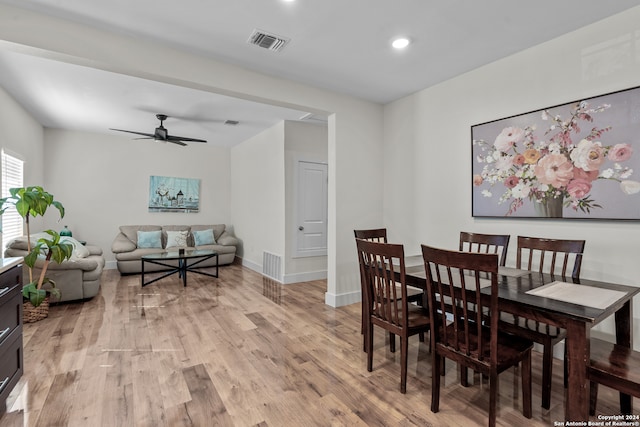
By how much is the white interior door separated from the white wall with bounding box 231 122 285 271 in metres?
0.31

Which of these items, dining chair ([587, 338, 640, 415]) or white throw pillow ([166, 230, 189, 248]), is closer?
dining chair ([587, 338, 640, 415])

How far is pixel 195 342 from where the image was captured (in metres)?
2.86

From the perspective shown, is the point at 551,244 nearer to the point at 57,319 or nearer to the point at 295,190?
the point at 295,190

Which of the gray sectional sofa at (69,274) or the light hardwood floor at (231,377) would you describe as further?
the gray sectional sofa at (69,274)

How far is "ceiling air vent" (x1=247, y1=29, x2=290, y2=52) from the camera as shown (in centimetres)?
260

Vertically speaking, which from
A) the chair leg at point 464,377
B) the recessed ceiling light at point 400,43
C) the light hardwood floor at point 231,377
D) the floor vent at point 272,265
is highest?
the recessed ceiling light at point 400,43

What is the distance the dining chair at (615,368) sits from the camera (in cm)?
139

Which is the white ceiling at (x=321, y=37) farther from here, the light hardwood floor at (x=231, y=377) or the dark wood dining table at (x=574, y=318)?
the light hardwood floor at (x=231, y=377)

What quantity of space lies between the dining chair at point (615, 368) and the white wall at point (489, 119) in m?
0.92

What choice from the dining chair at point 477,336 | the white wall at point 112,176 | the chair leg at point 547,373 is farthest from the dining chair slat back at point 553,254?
the white wall at point 112,176

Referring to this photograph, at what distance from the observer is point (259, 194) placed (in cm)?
612

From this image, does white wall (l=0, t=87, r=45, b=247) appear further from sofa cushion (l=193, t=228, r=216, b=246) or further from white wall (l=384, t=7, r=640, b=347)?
white wall (l=384, t=7, r=640, b=347)

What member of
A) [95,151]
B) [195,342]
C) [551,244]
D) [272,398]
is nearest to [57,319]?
[195,342]

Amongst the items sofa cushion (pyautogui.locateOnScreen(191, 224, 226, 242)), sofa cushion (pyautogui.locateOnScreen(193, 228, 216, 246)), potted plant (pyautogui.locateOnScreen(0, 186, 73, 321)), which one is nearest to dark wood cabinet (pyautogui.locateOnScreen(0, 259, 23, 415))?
potted plant (pyautogui.locateOnScreen(0, 186, 73, 321))
